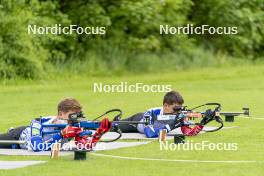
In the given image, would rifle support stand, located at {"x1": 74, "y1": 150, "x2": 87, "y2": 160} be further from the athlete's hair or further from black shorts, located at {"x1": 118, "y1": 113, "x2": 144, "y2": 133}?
black shorts, located at {"x1": 118, "y1": 113, "x2": 144, "y2": 133}

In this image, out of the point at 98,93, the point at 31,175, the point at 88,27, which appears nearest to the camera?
the point at 31,175

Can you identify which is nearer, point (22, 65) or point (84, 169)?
point (84, 169)

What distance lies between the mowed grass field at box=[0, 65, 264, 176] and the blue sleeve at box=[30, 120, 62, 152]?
1.79ft

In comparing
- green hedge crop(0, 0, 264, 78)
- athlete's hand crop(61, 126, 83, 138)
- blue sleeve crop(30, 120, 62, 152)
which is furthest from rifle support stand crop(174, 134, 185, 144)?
green hedge crop(0, 0, 264, 78)

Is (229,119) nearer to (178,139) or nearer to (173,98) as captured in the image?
(173,98)

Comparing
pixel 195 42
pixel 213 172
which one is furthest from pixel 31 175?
pixel 195 42

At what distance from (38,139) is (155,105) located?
9269mm

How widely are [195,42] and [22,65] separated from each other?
10.8 metres

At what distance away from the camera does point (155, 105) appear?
24219 mm

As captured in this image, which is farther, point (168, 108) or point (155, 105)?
point (155, 105)

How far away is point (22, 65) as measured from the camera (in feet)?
105

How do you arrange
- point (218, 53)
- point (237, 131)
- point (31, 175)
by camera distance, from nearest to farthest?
1. point (31, 175)
2. point (237, 131)
3. point (218, 53)

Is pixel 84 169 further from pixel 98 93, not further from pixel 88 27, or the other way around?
pixel 88 27

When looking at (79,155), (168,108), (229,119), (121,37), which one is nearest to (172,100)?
(168,108)
